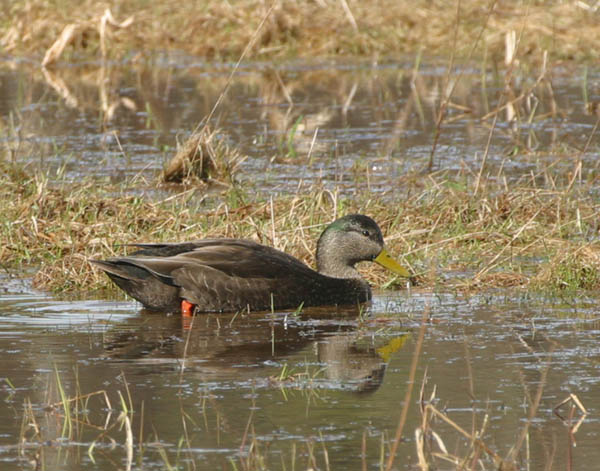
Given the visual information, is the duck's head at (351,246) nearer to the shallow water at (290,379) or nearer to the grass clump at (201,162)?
the shallow water at (290,379)

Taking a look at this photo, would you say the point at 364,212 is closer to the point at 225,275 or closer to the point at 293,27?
the point at 225,275

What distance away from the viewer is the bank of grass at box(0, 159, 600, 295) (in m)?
8.62

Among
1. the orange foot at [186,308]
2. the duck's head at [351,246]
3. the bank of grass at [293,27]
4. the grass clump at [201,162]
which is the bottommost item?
the orange foot at [186,308]

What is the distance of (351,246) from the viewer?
8562 mm

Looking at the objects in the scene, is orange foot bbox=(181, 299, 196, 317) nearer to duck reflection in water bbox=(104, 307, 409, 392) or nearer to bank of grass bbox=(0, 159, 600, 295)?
duck reflection in water bbox=(104, 307, 409, 392)

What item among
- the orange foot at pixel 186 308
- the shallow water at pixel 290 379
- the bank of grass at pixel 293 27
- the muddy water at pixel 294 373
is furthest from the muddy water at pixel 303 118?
the shallow water at pixel 290 379

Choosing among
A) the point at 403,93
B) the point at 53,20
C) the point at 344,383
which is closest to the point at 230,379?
the point at 344,383

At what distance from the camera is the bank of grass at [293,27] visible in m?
19.6

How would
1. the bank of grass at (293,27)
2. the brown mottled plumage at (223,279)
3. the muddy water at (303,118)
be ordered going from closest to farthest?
the brown mottled plumage at (223,279), the muddy water at (303,118), the bank of grass at (293,27)

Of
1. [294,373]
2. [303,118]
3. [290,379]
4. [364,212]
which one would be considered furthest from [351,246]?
[303,118]

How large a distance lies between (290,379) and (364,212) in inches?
154

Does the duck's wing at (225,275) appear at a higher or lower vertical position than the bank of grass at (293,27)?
lower

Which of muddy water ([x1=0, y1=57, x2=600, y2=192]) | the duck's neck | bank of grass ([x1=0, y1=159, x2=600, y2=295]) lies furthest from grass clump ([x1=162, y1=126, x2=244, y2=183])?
the duck's neck

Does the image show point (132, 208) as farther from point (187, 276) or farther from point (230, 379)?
point (230, 379)
